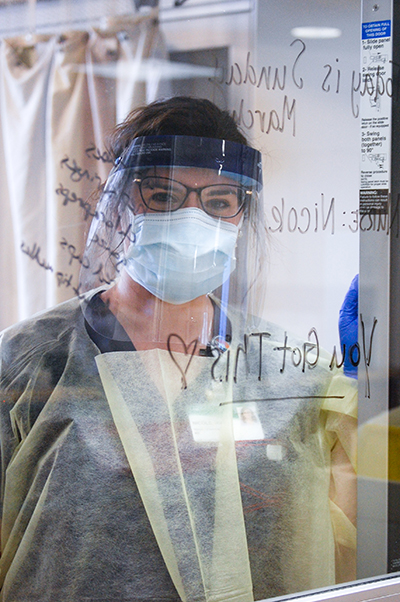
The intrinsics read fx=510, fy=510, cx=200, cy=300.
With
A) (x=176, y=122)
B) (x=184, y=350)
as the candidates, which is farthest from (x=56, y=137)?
(x=184, y=350)

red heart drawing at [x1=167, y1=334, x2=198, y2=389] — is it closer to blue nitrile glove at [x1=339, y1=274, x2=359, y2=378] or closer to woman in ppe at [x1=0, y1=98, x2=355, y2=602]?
woman in ppe at [x1=0, y1=98, x2=355, y2=602]

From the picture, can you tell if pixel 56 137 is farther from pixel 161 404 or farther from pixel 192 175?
pixel 161 404

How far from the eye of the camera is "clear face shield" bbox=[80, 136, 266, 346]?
2.73 feet

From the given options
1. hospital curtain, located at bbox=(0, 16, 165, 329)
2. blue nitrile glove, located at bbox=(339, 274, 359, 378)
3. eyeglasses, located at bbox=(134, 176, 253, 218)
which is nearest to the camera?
hospital curtain, located at bbox=(0, 16, 165, 329)

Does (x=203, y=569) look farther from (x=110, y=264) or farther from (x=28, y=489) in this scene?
(x=110, y=264)

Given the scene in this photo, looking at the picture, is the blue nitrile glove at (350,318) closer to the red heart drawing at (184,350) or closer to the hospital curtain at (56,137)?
the red heart drawing at (184,350)

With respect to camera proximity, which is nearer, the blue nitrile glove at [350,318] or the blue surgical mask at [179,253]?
the blue surgical mask at [179,253]

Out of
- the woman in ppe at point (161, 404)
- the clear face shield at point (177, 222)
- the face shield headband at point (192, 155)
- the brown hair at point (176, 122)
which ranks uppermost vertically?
the brown hair at point (176, 122)

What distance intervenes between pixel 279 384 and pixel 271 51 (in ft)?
2.01

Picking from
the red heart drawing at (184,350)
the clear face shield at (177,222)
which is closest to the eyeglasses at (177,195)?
the clear face shield at (177,222)

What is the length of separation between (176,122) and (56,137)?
0.20 meters

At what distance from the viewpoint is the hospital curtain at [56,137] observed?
2.44 ft

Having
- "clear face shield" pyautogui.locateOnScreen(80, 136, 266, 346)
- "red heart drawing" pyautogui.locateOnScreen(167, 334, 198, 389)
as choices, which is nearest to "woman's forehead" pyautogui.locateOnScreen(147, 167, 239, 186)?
"clear face shield" pyautogui.locateOnScreen(80, 136, 266, 346)

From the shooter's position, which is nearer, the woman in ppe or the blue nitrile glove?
the woman in ppe
